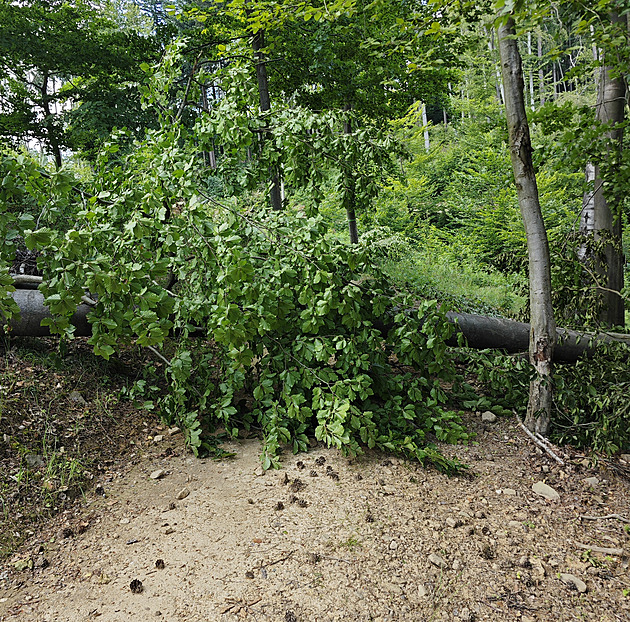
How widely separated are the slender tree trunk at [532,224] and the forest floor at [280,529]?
589mm

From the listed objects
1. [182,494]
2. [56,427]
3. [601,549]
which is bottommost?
[601,549]

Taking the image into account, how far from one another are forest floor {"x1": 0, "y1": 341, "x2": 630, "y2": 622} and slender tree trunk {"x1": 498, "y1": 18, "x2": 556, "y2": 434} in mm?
589

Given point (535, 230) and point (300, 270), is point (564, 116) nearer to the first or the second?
point (535, 230)

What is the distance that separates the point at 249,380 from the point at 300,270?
3.24 feet

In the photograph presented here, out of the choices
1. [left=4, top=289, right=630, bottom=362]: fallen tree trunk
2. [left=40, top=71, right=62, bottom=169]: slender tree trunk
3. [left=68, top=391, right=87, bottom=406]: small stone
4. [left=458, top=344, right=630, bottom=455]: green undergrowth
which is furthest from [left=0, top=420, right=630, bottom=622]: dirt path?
[left=40, top=71, right=62, bottom=169]: slender tree trunk

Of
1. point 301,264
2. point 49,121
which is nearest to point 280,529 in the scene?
point 301,264

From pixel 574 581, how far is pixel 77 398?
316cm

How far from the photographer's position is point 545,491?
2844 mm

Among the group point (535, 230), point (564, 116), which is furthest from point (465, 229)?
point (535, 230)

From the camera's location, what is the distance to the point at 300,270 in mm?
3010

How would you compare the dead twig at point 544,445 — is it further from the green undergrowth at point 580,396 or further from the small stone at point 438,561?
the small stone at point 438,561

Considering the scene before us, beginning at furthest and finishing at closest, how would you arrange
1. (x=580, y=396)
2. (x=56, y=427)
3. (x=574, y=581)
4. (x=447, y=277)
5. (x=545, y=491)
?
(x=447, y=277), (x=580, y=396), (x=56, y=427), (x=545, y=491), (x=574, y=581)

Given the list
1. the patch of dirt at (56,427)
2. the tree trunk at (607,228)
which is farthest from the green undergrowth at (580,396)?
the patch of dirt at (56,427)

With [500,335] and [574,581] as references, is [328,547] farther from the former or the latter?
[500,335]
